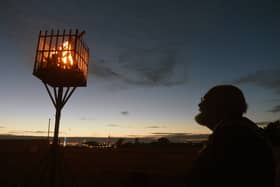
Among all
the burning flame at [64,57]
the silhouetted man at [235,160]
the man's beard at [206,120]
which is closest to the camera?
the silhouetted man at [235,160]

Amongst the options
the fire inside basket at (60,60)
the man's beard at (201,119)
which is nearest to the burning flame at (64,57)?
the fire inside basket at (60,60)

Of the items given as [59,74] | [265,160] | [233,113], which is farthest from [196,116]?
[59,74]

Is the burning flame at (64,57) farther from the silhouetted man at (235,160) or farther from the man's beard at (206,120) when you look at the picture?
the silhouetted man at (235,160)

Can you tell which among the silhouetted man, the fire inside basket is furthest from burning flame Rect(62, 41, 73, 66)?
the silhouetted man

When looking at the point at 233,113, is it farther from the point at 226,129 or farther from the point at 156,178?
the point at 156,178

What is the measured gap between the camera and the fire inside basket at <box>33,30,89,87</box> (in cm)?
794

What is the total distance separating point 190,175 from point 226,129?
370mm

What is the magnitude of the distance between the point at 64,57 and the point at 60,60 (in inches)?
6.3

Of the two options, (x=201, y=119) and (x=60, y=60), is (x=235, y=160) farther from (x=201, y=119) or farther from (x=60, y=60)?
(x=60, y=60)

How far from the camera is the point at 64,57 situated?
8.00m

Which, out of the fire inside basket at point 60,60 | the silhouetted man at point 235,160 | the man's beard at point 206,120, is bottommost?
the silhouetted man at point 235,160

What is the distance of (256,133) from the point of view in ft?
5.23

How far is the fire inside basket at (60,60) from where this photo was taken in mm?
7938

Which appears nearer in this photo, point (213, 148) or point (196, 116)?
point (213, 148)
